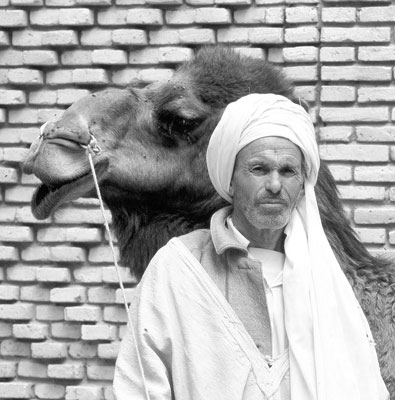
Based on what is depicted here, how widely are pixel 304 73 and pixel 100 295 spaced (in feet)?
5.19

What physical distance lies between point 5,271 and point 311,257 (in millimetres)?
2988

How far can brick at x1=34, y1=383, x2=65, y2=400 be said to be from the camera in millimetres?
5777

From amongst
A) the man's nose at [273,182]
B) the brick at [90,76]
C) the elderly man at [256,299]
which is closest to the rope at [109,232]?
the elderly man at [256,299]

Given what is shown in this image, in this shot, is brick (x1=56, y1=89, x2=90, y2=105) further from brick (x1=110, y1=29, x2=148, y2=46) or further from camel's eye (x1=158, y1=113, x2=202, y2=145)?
camel's eye (x1=158, y1=113, x2=202, y2=145)

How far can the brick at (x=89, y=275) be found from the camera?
570 centimetres

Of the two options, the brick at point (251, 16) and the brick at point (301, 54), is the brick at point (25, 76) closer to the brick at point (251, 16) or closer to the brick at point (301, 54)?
the brick at point (251, 16)

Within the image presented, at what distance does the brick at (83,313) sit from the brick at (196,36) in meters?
1.49

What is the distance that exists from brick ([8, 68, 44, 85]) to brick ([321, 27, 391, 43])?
153 cm

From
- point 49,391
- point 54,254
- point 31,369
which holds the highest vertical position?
point 54,254

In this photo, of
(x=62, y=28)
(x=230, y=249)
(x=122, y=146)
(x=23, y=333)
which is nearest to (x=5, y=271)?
(x=23, y=333)

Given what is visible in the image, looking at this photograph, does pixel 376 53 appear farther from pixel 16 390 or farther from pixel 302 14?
pixel 16 390

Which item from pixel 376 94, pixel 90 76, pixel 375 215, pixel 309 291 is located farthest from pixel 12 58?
pixel 309 291

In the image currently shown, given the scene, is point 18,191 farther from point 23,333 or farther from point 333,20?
point 333,20

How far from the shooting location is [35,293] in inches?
228
